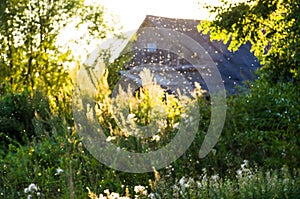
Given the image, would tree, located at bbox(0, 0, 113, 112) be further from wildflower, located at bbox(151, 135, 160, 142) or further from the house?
wildflower, located at bbox(151, 135, 160, 142)

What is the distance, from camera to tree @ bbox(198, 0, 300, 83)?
536cm

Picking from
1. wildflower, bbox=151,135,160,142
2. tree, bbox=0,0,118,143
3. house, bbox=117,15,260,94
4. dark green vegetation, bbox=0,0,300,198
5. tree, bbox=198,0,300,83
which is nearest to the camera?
dark green vegetation, bbox=0,0,300,198

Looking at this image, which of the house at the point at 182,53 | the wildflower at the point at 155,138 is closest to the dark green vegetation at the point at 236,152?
the wildflower at the point at 155,138

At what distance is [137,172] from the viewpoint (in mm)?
5914

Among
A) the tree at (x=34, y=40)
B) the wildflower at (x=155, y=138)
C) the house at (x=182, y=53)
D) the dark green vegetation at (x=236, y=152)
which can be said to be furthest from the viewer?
the house at (x=182, y=53)

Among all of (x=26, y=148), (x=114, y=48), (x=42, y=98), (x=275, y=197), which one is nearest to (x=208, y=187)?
(x=275, y=197)

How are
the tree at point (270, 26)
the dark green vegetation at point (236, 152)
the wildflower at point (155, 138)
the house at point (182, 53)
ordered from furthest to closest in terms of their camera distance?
the house at point (182, 53)
the wildflower at point (155, 138)
the tree at point (270, 26)
the dark green vegetation at point (236, 152)

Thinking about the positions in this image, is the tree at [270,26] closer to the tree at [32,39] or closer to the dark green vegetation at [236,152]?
the dark green vegetation at [236,152]

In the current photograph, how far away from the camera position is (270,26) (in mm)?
6199

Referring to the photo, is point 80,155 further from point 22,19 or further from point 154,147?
point 22,19

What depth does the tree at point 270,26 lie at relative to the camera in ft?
17.6

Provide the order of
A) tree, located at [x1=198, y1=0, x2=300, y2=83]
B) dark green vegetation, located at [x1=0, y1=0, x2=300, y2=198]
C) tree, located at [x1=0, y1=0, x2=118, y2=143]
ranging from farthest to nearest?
tree, located at [x1=0, y1=0, x2=118, y2=143] < tree, located at [x1=198, y1=0, x2=300, y2=83] < dark green vegetation, located at [x1=0, y1=0, x2=300, y2=198]

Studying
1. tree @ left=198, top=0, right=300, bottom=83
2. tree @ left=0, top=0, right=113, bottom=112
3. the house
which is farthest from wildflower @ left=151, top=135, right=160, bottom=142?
the house

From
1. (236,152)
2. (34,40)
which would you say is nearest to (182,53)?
(34,40)
